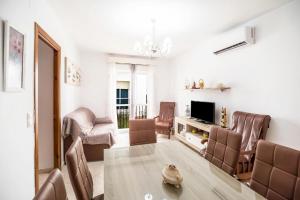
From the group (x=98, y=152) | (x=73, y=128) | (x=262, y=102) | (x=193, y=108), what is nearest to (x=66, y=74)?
(x=73, y=128)

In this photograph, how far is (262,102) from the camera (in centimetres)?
255

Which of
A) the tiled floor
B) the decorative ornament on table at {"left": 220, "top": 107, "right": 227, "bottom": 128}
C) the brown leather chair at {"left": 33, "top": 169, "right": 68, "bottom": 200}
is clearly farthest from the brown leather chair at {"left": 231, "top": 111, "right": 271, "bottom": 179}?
the brown leather chair at {"left": 33, "top": 169, "right": 68, "bottom": 200}

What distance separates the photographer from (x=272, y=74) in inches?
94.4

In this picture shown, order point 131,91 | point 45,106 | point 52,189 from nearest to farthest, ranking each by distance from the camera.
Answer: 1. point 52,189
2. point 45,106
3. point 131,91

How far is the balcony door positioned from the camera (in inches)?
211

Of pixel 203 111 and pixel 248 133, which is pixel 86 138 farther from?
pixel 248 133

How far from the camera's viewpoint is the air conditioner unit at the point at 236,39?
2.65m

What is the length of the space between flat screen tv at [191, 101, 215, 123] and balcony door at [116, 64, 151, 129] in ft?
6.04

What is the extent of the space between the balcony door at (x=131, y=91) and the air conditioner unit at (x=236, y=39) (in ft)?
8.82

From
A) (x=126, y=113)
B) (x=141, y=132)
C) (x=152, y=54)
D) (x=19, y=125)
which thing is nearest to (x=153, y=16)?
(x=152, y=54)

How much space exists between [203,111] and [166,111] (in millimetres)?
1581

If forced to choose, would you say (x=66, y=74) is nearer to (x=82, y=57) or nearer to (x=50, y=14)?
(x=50, y=14)

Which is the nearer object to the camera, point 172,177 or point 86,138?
point 172,177

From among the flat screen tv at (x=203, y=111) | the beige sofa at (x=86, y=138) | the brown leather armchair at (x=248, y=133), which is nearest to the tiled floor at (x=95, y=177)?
the beige sofa at (x=86, y=138)
